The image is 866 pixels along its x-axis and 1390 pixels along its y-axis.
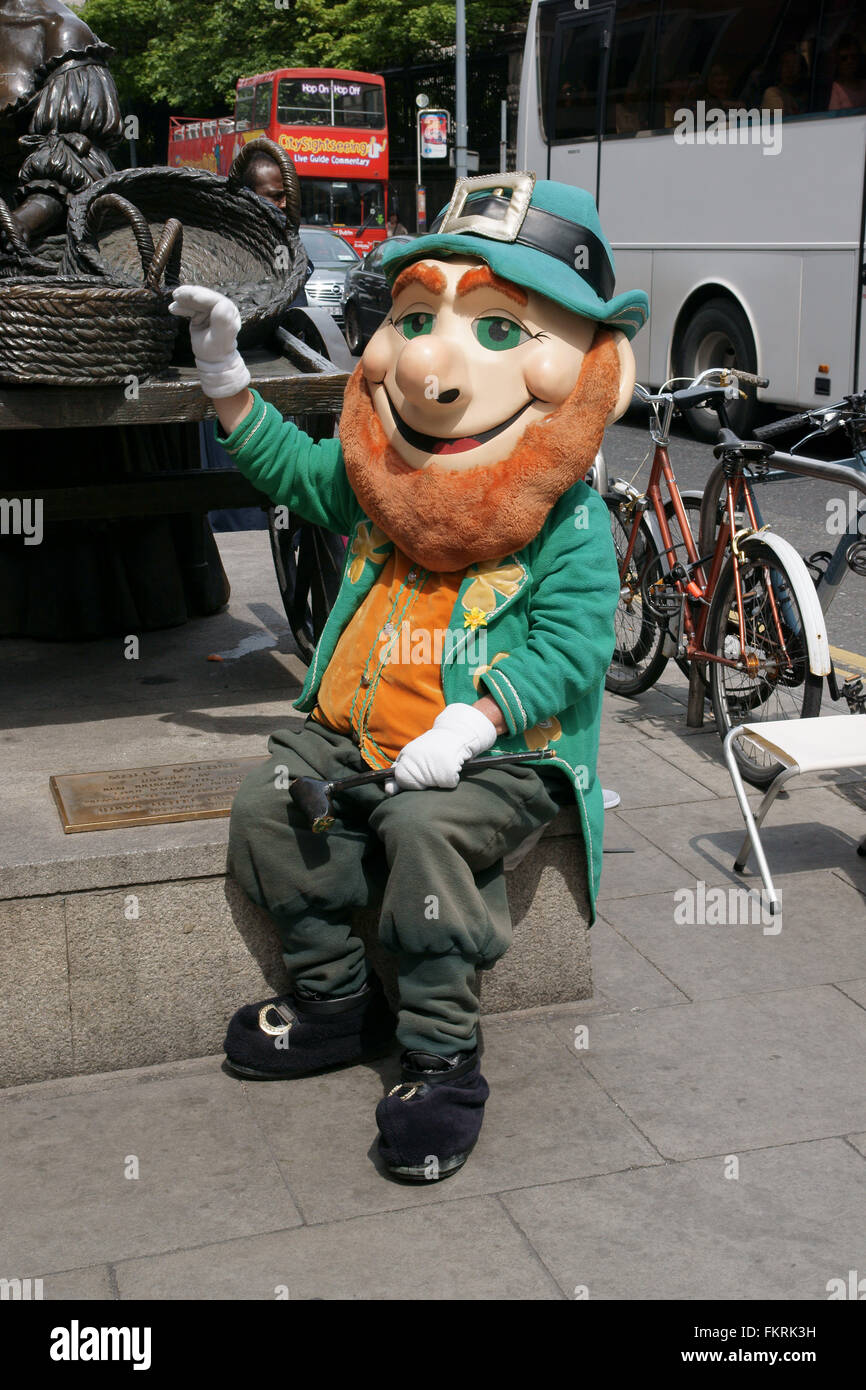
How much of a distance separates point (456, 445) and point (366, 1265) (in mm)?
1542

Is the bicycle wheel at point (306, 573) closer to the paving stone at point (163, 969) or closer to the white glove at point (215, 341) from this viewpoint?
the white glove at point (215, 341)

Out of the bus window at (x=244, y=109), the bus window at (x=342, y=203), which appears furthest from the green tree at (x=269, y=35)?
the bus window at (x=342, y=203)

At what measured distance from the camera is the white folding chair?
3.93 meters

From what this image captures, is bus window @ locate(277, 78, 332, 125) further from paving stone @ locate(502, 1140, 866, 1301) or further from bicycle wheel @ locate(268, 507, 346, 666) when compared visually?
paving stone @ locate(502, 1140, 866, 1301)

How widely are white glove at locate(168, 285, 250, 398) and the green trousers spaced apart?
29.8 inches

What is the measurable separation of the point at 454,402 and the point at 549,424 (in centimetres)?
20

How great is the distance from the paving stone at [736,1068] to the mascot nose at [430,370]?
1.44 metres

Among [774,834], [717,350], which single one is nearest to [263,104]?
[717,350]

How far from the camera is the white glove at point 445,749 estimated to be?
2.84 metres

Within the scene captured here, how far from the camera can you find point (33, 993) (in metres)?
3.11

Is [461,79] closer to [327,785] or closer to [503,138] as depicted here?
[503,138]

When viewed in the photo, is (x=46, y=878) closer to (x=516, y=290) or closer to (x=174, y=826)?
(x=174, y=826)

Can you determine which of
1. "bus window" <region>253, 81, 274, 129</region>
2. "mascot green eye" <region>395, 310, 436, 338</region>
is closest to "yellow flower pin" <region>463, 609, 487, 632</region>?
"mascot green eye" <region>395, 310, 436, 338</region>
